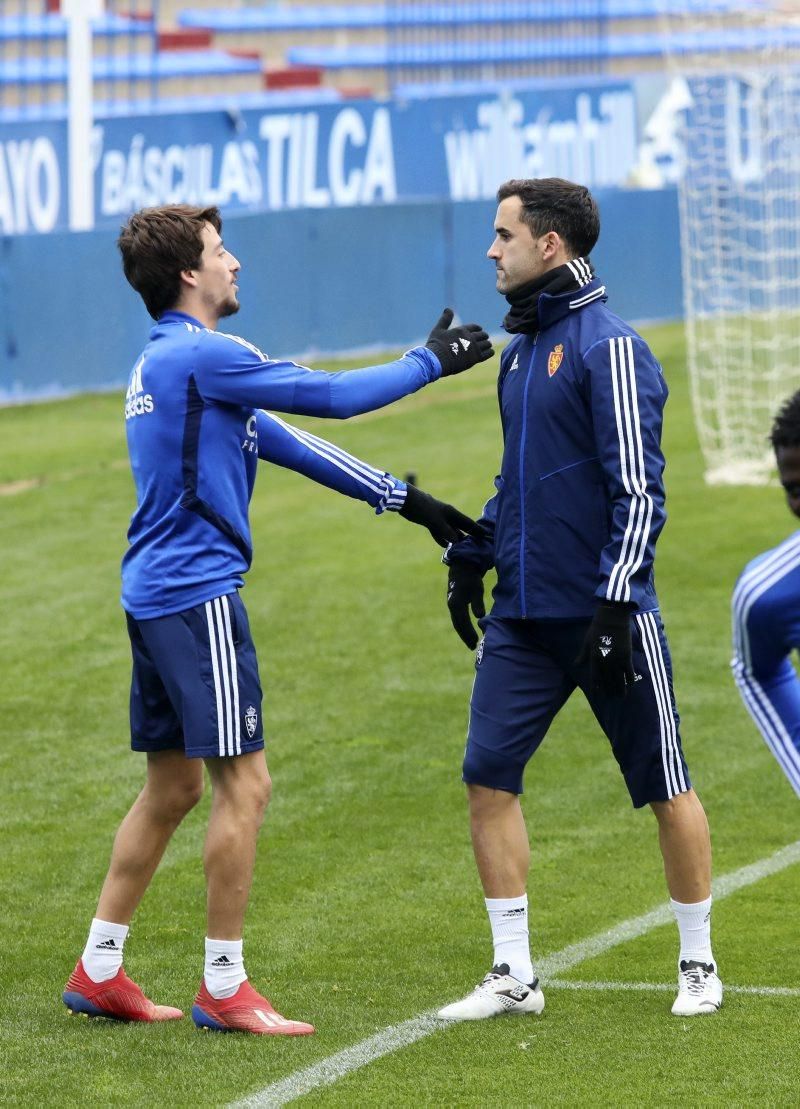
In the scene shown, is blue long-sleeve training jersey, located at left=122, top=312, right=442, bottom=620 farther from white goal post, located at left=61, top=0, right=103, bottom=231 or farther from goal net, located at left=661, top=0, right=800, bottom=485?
white goal post, located at left=61, top=0, right=103, bottom=231

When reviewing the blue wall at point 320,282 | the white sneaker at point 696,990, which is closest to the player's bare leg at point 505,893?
the white sneaker at point 696,990

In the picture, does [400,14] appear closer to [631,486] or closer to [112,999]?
[631,486]

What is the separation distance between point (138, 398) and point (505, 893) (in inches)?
61.6

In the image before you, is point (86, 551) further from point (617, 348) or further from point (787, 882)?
point (617, 348)

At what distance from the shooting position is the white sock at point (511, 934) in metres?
4.94

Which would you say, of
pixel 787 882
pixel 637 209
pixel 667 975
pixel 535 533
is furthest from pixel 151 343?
pixel 637 209

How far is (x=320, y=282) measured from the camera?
19422 mm

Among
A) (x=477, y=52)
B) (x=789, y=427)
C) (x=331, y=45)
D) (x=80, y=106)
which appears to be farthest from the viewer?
(x=331, y=45)

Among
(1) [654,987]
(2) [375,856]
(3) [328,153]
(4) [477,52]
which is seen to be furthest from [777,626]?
(4) [477,52]

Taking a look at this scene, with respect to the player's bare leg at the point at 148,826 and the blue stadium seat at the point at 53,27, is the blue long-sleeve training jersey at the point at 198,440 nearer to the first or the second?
the player's bare leg at the point at 148,826

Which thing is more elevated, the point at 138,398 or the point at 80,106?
the point at 80,106

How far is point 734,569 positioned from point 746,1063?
7.12 m

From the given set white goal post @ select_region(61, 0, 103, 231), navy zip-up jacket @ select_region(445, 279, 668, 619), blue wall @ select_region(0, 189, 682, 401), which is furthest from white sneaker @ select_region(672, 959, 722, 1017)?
white goal post @ select_region(61, 0, 103, 231)

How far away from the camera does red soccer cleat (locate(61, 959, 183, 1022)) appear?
4.89 m
